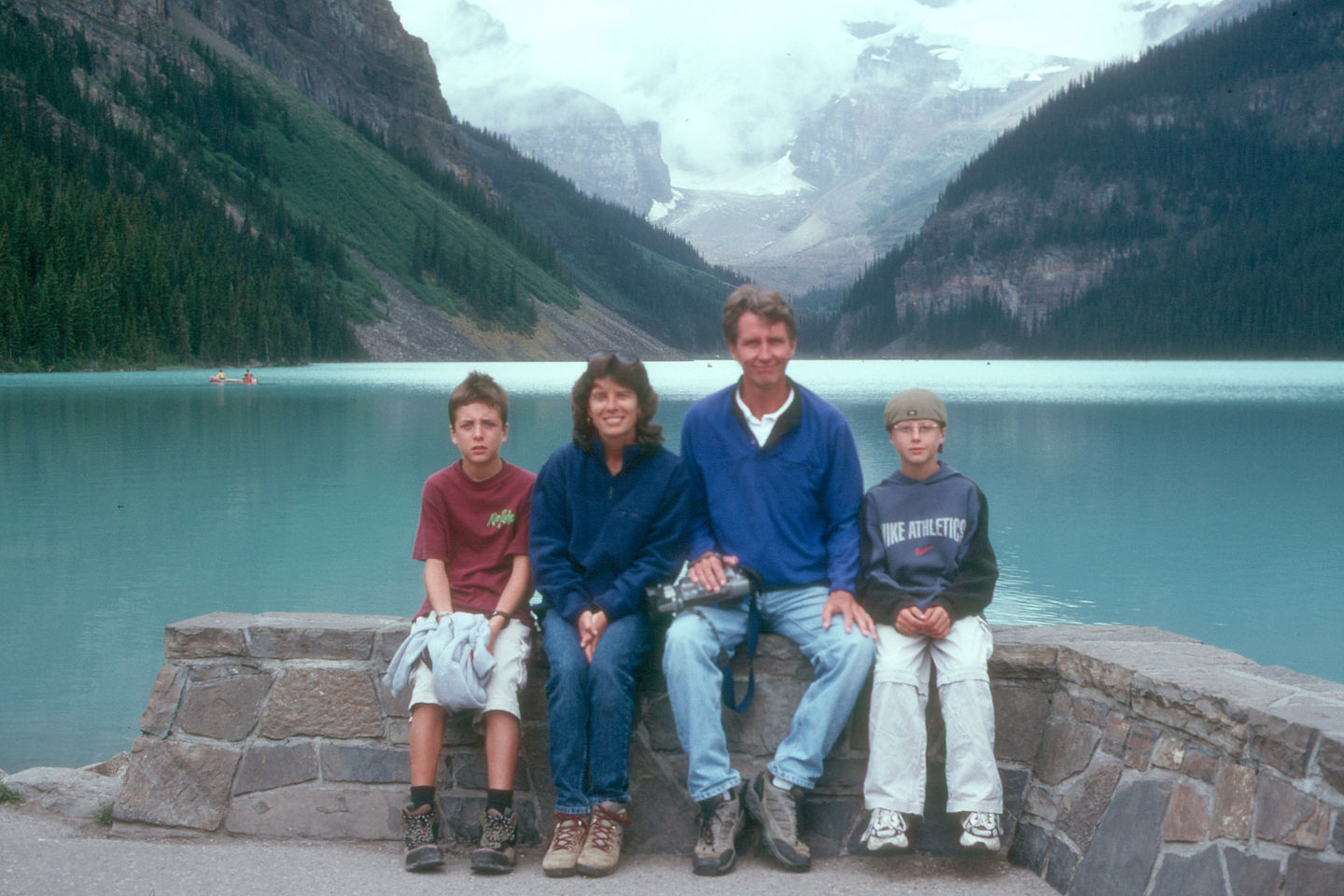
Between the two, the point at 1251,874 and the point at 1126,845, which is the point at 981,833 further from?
the point at 1251,874

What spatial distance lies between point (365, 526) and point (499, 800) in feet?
47.0

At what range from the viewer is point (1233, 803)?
3367mm

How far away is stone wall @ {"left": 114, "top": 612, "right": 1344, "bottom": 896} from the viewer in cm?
395

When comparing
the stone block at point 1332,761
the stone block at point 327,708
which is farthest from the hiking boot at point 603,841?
the stone block at point 1332,761

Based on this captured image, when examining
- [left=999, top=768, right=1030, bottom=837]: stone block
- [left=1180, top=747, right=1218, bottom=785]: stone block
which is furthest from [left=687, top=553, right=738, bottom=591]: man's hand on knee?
[left=1180, top=747, right=1218, bottom=785]: stone block

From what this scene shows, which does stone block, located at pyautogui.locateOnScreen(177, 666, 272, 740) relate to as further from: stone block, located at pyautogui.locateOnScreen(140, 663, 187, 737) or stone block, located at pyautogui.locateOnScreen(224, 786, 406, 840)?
stone block, located at pyautogui.locateOnScreen(224, 786, 406, 840)

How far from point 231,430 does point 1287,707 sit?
3410 centimetres

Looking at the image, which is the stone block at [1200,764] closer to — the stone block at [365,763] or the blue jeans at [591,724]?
the blue jeans at [591,724]

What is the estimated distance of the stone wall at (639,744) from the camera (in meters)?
3.95

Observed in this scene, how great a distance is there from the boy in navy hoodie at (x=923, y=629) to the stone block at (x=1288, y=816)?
1.07m

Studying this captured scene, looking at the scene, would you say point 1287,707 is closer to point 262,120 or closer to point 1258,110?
point 262,120

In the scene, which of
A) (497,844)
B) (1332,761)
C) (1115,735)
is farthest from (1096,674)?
(497,844)

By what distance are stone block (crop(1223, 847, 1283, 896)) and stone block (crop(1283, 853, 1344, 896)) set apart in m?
0.04

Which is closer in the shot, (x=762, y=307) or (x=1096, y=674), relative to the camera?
(x=1096, y=674)
